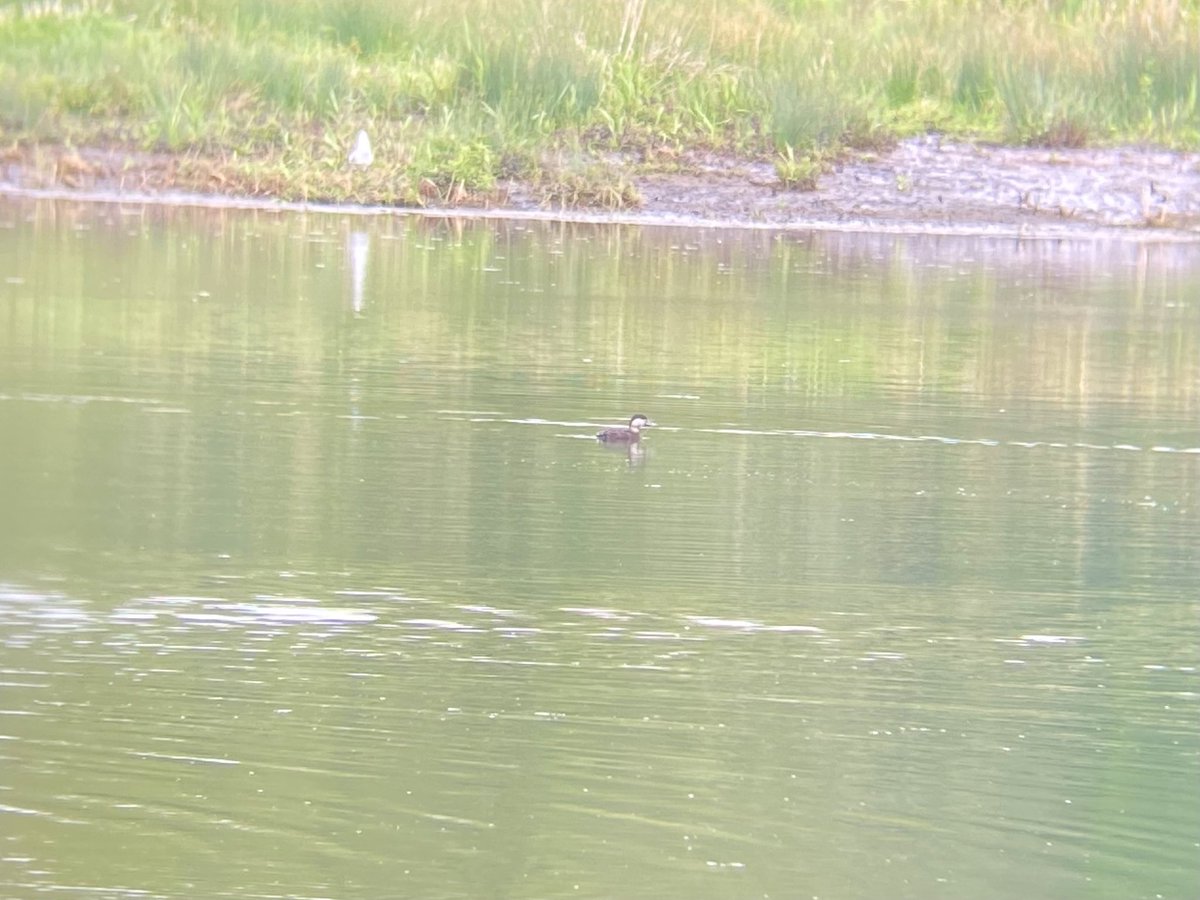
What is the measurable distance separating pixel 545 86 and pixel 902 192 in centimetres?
325

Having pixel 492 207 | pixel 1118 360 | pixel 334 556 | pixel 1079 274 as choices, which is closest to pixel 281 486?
pixel 334 556

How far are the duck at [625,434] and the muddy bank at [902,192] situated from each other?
11661 millimetres

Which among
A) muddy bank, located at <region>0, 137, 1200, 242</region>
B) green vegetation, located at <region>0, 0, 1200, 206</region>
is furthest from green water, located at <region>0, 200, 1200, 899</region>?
green vegetation, located at <region>0, 0, 1200, 206</region>

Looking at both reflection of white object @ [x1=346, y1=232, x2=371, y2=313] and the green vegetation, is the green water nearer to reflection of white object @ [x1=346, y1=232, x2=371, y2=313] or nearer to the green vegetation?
reflection of white object @ [x1=346, y1=232, x2=371, y2=313]

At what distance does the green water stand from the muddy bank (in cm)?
706

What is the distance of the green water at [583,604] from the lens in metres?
6.34

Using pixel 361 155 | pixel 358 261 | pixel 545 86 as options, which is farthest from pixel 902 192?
pixel 358 261

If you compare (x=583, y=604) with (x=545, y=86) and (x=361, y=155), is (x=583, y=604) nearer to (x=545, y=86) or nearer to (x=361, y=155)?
(x=361, y=155)

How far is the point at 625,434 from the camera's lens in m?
11.7

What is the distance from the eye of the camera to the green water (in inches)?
250

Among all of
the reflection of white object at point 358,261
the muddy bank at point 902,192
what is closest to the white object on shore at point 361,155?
the muddy bank at point 902,192

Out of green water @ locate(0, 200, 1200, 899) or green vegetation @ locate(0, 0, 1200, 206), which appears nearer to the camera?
green water @ locate(0, 200, 1200, 899)

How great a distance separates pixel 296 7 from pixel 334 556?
1833 centimetres

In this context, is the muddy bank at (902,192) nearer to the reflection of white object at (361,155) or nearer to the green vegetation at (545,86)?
the green vegetation at (545,86)
